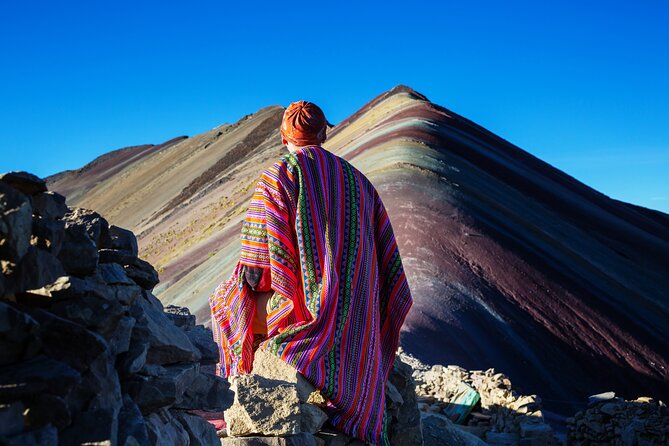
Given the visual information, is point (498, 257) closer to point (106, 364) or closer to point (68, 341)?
point (106, 364)

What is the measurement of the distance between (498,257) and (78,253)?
30.2 ft

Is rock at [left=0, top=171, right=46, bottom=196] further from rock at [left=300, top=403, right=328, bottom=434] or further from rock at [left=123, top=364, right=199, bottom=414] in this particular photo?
rock at [left=300, top=403, right=328, bottom=434]

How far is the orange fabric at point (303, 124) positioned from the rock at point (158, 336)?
1036mm

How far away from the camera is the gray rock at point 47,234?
2.17 m

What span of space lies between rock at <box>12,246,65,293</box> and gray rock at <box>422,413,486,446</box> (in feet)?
8.95

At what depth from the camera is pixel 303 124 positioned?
3559 mm

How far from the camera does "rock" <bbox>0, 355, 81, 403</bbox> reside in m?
1.89

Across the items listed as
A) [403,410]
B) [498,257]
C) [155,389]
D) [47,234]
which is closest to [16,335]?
[47,234]

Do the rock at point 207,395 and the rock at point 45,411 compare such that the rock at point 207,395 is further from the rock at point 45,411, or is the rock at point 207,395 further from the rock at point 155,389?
the rock at point 45,411

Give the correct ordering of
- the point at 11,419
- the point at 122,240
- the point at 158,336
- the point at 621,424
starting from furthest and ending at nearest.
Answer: the point at 621,424 → the point at 122,240 → the point at 158,336 → the point at 11,419

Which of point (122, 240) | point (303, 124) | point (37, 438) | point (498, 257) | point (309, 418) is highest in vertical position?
point (498, 257)

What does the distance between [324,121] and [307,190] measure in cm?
40

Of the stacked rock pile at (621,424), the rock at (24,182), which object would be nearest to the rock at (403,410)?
the rock at (24,182)

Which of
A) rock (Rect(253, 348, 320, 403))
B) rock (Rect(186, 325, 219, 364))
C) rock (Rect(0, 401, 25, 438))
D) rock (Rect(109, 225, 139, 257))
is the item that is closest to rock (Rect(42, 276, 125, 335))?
rock (Rect(0, 401, 25, 438))
